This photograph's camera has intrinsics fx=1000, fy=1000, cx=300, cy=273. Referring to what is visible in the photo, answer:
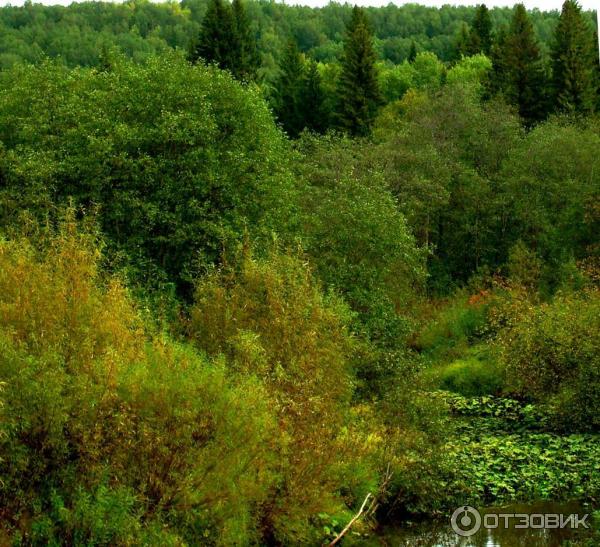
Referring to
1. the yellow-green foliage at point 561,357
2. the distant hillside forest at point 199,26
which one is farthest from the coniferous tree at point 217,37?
the yellow-green foliage at point 561,357

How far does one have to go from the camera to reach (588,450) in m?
26.9

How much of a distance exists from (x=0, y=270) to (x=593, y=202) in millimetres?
31961

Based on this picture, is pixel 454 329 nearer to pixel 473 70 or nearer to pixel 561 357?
pixel 561 357

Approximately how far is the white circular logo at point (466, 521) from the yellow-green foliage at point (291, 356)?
11.2ft

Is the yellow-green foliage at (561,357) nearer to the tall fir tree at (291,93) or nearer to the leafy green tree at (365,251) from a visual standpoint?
the leafy green tree at (365,251)

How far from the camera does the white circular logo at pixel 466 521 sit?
21.4 m

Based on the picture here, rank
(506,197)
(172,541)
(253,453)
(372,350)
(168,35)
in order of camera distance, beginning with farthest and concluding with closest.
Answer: (168,35), (506,197), (372,350), (253,453), (172,541)

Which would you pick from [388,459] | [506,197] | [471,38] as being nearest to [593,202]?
[506,197]

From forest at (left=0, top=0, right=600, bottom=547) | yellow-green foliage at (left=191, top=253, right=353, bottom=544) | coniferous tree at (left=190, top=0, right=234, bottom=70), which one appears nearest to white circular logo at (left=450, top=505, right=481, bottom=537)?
forest at (left=0, top=0, right=600, bottom=547)

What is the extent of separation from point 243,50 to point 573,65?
70.1 ft

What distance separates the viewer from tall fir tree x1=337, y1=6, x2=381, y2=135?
68312mm

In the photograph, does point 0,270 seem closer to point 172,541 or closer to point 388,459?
point 172,541

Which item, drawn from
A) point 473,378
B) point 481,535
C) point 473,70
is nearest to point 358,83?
point 473,70

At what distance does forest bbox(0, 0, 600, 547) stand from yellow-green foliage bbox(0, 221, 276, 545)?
0.04 metres
